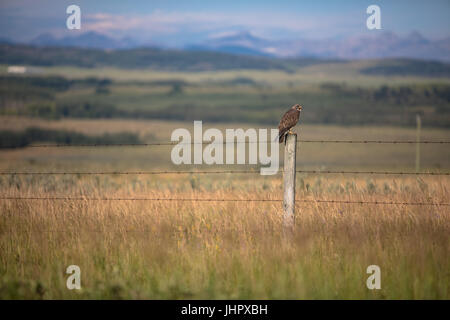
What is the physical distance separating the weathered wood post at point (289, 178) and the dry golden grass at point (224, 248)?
0.22 metres

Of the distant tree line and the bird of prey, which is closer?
the bird of prey

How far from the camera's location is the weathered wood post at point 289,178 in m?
7.43

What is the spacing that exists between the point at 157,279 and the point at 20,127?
10741cm

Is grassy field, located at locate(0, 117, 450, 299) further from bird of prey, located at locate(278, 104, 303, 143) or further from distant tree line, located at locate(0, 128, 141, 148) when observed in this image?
distant tree line, located at locate(0, 128, 141, 148)

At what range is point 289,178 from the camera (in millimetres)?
7484

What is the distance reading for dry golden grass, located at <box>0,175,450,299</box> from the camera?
633cm

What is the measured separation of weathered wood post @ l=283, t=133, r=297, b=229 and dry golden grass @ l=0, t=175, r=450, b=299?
0.72ft
